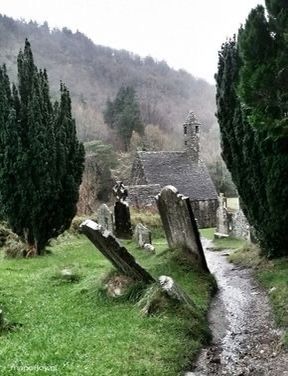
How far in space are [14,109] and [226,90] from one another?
696cm

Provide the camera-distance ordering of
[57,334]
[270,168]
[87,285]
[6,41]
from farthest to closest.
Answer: [6,41] < [270,168] < [87,285] < [57,334]

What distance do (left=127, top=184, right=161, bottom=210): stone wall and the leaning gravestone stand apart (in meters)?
18.7

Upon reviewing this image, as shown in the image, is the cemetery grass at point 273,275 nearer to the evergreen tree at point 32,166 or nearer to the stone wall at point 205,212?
the evergreen tree at point 32,166

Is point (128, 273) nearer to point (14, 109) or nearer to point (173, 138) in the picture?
point (14, 109)

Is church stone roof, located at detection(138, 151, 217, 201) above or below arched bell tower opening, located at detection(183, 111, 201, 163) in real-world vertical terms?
below

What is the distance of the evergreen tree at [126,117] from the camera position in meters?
56.6

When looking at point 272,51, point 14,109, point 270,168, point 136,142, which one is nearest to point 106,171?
point 136,142

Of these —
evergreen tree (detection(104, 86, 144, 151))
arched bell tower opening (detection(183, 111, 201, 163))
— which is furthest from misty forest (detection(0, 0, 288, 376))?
evergreen tree (detection(104, 86, 144, 151))

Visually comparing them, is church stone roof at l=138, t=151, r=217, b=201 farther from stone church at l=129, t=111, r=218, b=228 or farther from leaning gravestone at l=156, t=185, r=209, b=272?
leaning gravestone at l=156, t=185, r=209, b=272

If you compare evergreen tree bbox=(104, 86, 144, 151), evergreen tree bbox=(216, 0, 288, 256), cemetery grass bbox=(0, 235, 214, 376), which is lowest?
cemetery grass bbox=(0, 235, 214, 376)

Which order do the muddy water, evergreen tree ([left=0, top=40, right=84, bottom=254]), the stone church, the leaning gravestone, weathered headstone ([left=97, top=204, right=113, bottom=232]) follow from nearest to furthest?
the muddy water → the leaning gravestone → evergreen tree ([left=0, top=40, right=84, bottom=254]) → weathered headstone ([left=97, top=204, right=113, bottom=232]) → the stone church

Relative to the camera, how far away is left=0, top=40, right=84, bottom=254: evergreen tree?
1600 cm

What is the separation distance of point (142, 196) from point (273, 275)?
2100 cm

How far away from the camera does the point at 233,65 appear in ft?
48.8
